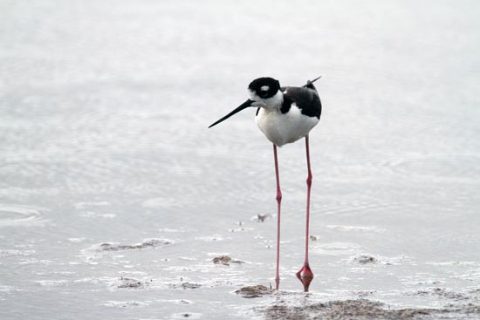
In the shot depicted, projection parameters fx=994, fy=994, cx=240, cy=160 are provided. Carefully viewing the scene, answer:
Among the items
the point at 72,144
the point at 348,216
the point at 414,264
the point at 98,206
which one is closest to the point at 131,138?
the point at 72,144

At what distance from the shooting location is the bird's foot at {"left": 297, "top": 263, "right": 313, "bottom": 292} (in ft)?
21.0

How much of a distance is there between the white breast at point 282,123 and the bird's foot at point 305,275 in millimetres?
1085

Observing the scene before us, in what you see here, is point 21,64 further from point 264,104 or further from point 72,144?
point 264,104

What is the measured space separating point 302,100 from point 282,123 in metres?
0.29

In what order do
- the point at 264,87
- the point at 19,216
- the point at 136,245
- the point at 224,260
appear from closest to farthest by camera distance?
the point at 224,260
the point at 264,87
the point at 136,245
the point at 19,216

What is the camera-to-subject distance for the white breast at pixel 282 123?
282 inches

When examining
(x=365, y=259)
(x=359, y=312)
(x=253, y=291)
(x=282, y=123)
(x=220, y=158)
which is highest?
(x=220, y=158)

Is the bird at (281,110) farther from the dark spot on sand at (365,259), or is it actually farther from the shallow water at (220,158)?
the shallow water at (220,158)

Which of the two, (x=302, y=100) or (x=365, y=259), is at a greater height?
(x=302, y=100)

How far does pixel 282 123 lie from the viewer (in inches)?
283

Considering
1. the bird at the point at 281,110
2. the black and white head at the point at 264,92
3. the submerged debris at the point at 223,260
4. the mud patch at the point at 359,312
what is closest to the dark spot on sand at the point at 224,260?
the submerged debris at the point at 223,260

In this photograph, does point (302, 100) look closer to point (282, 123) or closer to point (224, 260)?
point (282, 123)

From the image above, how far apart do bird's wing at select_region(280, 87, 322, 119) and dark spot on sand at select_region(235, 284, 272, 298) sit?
59.1 inches

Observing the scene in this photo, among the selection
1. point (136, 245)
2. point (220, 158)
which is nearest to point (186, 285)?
point (136, 245)
